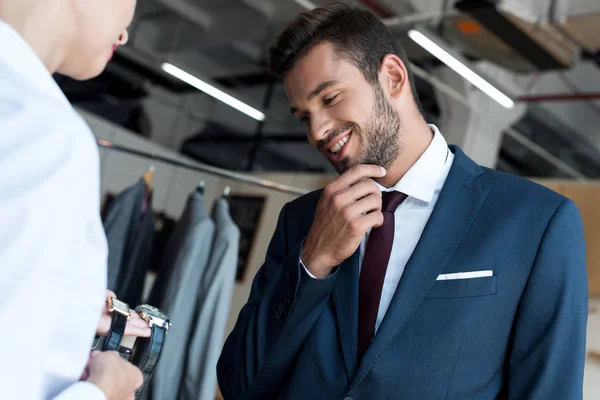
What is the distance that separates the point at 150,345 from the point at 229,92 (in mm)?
9975

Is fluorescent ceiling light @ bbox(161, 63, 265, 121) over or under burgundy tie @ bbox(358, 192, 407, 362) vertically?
over

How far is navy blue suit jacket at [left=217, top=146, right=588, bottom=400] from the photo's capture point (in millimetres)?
1403

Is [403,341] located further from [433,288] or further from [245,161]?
[245,161]

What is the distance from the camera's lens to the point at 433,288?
1.50m

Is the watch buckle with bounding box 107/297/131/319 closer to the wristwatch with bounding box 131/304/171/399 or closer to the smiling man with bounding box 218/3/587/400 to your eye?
the wristwatch with bounding box 131/304/171/399

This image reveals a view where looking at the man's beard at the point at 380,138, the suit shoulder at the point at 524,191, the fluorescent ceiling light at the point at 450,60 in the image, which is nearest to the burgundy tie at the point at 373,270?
the man's beard at the point at 380,138

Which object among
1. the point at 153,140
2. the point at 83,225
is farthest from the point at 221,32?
the point at 83,225

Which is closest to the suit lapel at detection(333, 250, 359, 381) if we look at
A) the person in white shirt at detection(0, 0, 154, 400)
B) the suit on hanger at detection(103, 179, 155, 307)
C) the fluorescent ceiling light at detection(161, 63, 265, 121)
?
the person in white shirt at detection(0, 0, 154, 400)

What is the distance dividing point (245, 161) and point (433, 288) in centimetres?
1015

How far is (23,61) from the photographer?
776mm

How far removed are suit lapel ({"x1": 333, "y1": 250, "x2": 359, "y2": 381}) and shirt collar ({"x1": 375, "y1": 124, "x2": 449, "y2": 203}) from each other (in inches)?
7.7

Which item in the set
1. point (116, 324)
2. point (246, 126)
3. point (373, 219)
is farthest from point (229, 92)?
point (116, 324)

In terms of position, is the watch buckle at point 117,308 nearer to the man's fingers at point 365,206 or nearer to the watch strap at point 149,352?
the watch strap at point 149,352

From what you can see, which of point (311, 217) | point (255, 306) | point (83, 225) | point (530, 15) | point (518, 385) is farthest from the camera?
point (530, 15)
